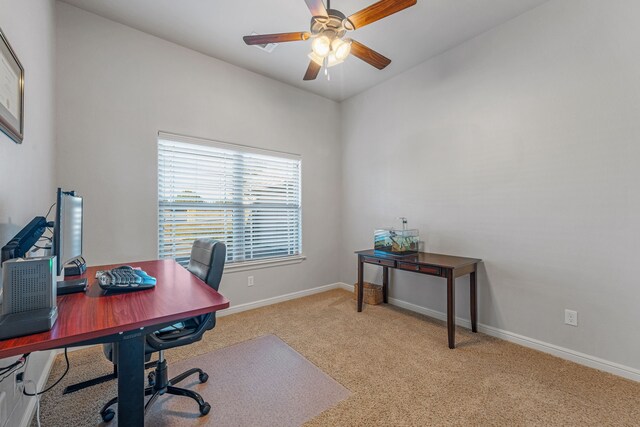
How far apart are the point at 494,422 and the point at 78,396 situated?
8.42 ft

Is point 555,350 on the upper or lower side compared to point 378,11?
lower

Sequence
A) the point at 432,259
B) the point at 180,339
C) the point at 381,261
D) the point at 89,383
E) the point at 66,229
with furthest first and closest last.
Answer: the point at 381,261 → the point at 432,259 → the point at 89,383 → the point at 180,339 → the point at 66,229

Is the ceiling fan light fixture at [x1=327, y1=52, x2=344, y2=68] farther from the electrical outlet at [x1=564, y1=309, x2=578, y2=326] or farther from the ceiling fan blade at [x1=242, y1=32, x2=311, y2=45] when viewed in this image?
the electrical outlet at [x1=564, y1=309, x2=578, y2=326]

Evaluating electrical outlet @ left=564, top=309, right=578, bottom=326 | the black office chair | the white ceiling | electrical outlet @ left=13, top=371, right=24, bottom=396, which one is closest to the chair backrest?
the black office chair

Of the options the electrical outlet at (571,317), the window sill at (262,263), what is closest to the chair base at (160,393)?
the window sill at (262,263)

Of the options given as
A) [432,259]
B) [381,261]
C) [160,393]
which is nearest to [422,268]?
[432,259]

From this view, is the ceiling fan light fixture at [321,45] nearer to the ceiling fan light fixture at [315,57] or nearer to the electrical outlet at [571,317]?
the ceiling fan light fixture at [315,57]

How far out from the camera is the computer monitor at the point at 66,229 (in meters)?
1.22

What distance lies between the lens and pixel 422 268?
2662 millimetres

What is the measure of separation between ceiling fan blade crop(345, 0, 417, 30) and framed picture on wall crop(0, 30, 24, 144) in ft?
6.05

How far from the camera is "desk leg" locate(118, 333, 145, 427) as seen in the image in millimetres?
1074

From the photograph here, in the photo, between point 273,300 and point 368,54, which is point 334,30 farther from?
point 273,300

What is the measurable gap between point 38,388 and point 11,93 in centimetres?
177

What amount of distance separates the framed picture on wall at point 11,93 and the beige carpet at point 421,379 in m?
1.62
